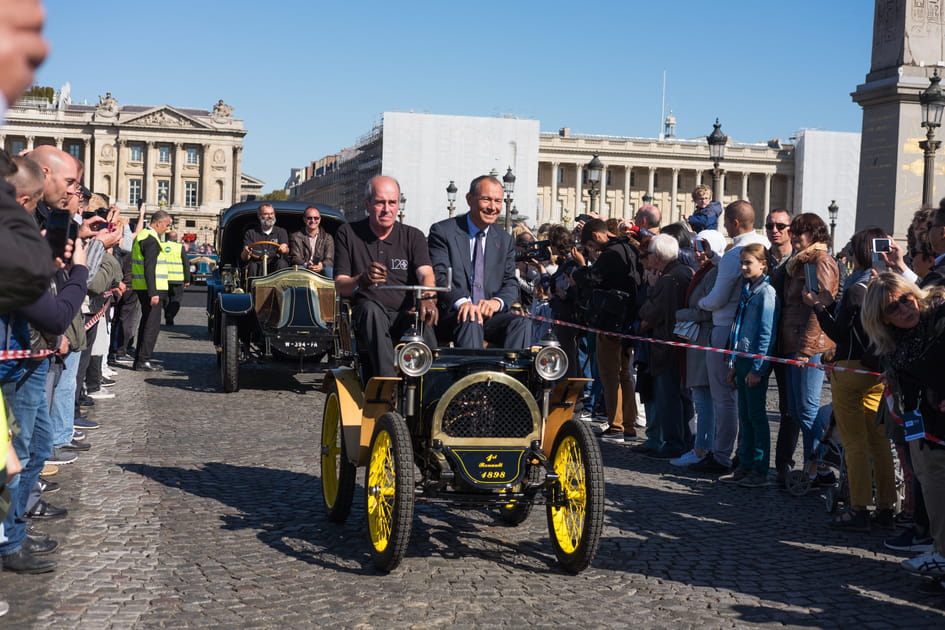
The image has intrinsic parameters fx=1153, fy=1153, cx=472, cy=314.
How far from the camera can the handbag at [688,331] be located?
8688mm

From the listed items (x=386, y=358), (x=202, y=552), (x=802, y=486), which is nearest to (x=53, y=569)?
(x=202, y=552)

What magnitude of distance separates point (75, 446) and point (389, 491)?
419 cm

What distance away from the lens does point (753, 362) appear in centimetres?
785

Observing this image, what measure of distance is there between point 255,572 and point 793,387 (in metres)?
4.07

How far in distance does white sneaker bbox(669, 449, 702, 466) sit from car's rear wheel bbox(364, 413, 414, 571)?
3.76 metres

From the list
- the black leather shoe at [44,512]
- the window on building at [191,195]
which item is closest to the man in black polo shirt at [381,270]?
the black leather shoe at [44,512]

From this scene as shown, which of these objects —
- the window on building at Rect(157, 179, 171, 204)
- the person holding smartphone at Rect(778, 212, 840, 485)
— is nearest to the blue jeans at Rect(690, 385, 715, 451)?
the person holding smartphone at Rect(778, 212, 840, 485)

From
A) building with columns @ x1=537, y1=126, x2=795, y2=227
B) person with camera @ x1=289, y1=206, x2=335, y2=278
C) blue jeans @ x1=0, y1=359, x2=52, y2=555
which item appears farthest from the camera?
building with columns @ x1=537, y1=126, x2=795, y2=227

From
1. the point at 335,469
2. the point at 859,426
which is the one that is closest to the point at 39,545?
the point at 335,469

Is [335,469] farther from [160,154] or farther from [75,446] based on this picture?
[160,154]

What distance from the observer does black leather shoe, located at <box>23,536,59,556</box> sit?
529 cm

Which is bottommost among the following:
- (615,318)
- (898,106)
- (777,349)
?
(777,349)

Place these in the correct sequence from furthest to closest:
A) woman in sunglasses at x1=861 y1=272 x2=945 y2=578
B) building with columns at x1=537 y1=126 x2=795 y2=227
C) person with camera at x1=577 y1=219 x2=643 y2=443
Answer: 1. building with columns at x1=537 y1=126 x2=795 y2=227
2. person with camera at x1=577 y1=219 x2=643 y2=443
3. woman in sunglasses at x1=861 y1=272 x2=945 y2=578

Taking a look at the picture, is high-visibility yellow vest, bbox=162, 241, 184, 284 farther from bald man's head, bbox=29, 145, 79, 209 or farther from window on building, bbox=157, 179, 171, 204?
window on building, bbox=157, 179, 171, 204
